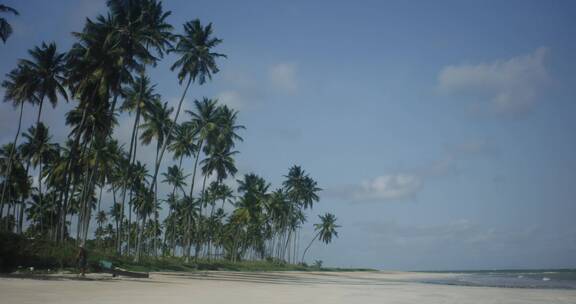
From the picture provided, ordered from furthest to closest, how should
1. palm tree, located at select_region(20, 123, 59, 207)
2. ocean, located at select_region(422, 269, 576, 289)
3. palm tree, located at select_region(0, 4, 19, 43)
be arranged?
1. palm tree, located at select_region(20, 123, 59, 207)
2. ocean, located at select_region(422, 269, 576, 289)
3. palm tree, located at select_region(0, 4, 19, 43)

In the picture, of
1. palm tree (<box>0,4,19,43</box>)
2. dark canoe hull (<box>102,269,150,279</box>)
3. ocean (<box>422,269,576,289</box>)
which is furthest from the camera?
ocean (<box>422,269,576,289</box>)

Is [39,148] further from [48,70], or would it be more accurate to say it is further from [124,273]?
[124,273]

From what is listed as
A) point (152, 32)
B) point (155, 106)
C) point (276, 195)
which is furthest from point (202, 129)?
point (276, 195)

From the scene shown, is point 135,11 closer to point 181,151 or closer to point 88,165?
point 88,165

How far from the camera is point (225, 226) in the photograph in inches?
4048

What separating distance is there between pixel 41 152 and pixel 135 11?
85.2 ft

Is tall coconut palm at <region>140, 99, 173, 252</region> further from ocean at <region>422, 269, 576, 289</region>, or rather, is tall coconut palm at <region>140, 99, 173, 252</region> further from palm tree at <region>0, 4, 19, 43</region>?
ocean at <region>422, 269, 576, 289</region>

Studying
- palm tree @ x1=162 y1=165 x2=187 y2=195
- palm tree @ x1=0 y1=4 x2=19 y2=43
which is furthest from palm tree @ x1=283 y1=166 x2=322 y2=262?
palm tree @ x1=0 y1=4 x2=19 y2=43

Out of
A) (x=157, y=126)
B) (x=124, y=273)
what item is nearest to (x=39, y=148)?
(x=157, y=126)

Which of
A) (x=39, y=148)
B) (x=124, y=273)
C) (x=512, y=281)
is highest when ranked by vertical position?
(x=39, y=148)

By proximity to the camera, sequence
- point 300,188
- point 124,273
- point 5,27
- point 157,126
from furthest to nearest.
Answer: point 300,188
point 157,126
point 5,27
point 124,273

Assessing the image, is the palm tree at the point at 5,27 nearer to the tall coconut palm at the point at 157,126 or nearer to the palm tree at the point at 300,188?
the tall coconut palm at the point at 157,126

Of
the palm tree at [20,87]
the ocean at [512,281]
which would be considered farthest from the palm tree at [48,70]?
the ocean at [512,281]

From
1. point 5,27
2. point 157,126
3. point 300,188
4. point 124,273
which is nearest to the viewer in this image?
point 124,273
